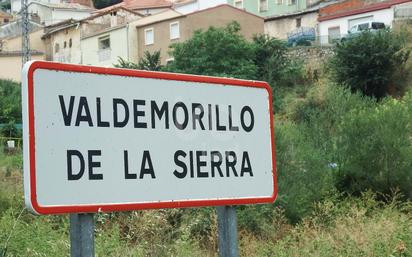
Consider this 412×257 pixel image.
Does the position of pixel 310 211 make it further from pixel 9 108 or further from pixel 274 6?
pixel 274 6

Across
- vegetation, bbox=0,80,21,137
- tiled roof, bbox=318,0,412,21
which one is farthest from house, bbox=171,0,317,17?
vegetation, bbox=0,80,21,137

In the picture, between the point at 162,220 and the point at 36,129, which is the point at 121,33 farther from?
the point at 36,129

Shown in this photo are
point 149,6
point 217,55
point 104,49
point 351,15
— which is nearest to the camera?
point 217,55

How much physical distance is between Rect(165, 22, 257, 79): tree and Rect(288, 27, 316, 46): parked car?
24.0ft

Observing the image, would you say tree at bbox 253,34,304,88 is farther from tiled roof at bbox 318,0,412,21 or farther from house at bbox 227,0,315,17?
house at bbox 227,0,315,17

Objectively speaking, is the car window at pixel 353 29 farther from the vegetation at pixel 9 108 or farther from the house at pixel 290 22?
the vegetation at pixel 9 108

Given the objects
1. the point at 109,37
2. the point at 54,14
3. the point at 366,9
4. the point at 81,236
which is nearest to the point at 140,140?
the point at 81,236

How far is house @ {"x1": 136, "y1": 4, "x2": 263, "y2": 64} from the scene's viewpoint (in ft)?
140

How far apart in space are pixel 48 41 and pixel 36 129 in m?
56.4

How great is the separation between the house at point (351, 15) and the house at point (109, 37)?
43.8 ft

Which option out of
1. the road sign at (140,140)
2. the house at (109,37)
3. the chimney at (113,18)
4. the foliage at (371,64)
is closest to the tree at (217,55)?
the foliage at (371,64)

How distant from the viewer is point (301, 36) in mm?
42719

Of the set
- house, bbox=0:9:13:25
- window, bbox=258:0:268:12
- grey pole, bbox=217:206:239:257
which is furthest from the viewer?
house, bbox=0:9:13:25

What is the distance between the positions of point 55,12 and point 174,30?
91.3 ft
